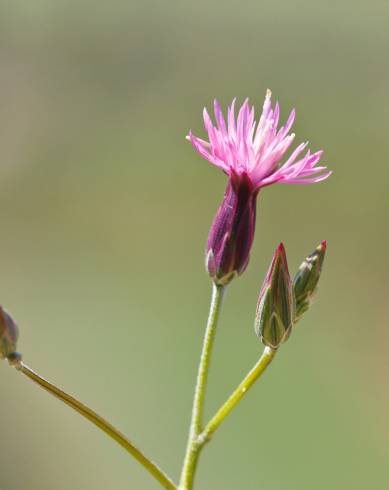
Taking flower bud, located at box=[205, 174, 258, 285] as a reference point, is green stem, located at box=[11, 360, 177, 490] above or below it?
below

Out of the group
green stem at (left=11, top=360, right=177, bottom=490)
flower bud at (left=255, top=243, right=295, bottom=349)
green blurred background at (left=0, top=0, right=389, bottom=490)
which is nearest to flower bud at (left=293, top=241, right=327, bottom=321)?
flower bud at (left=255, top=243, right=295, bottom=349)

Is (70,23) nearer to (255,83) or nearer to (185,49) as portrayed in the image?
(185,49)

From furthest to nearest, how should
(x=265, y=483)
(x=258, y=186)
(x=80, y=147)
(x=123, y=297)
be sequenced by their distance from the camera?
(x=80, y=147)
(x=123, y=297)
(x=265, y=483)
(x=258, y=186)

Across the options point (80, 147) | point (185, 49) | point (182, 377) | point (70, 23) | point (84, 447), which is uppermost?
point (185, 49)

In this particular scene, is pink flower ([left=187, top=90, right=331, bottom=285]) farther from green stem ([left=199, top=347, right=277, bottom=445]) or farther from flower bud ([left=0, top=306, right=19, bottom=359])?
→ flower bud ([left=0, top=306, right=19, bottom=359])

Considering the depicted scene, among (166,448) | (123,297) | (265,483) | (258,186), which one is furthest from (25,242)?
(258,186)

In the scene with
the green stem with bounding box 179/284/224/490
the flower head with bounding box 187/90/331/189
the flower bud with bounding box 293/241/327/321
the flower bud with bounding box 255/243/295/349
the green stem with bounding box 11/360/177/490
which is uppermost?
the flower head with bounding box 187/90/331/189

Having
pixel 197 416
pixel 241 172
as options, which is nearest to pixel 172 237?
pixel 241 172
